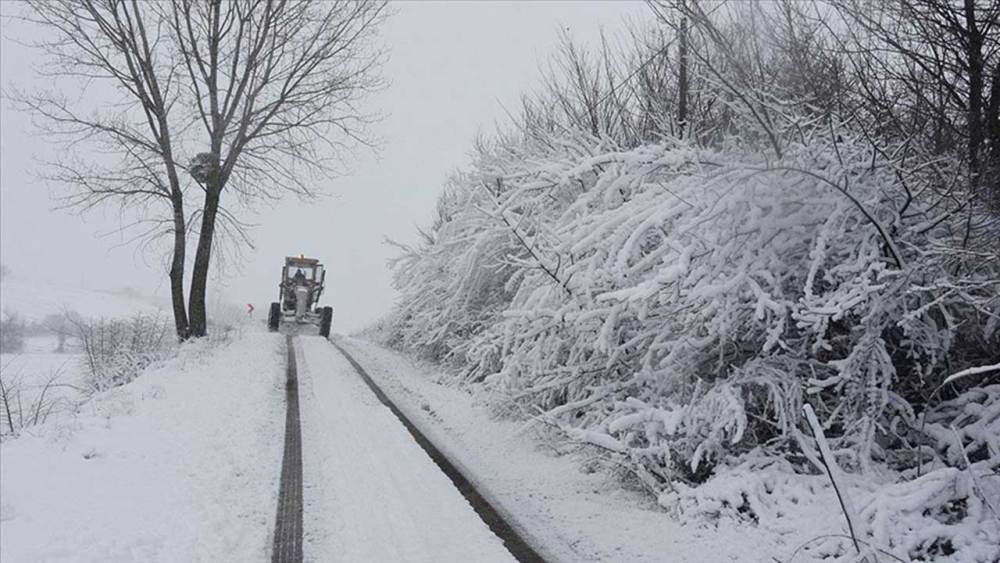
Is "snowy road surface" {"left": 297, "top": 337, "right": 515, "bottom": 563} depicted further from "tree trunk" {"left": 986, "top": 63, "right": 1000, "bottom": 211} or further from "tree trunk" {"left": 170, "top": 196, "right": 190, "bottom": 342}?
→ "tree trunk" {"left": 170, "top": 196, "right": 190, "bottom": 342}

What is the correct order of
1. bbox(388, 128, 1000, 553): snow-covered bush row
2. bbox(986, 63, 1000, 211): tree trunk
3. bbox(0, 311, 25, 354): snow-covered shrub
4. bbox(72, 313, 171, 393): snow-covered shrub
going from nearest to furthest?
bbox(388, 128, 1000, 553): snow-covered bush row, bbox(986, 63, 1000, 211): tree trunk, bbox(72, 313, 171, 393): snow-covered shrub, bbox(0, 311, 25, 354): snow-covered shrub

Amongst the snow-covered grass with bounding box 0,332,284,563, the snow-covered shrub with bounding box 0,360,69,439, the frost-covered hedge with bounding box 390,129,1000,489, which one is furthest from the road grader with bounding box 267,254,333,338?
the frost-covered hedge with bounding box 390,129,1000,489

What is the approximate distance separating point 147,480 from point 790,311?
5.80m

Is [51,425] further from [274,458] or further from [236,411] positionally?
[274,458]

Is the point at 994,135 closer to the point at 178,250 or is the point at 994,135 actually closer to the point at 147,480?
the point at 147,480

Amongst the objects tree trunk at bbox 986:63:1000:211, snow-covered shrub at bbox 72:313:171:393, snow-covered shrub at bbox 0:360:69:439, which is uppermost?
tree trunk at bbox 986:63:1000:211

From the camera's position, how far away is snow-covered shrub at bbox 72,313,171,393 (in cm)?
1164

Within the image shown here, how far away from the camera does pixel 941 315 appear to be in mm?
5105

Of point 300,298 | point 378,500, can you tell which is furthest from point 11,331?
point 378,500

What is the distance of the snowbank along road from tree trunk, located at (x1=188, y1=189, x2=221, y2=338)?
8.03 meters

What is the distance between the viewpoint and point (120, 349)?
13.2 metres

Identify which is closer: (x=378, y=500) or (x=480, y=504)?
(x=378, y=500)

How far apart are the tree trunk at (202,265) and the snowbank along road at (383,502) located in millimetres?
8035

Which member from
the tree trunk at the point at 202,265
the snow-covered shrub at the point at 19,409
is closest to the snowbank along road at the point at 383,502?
the snow-covered shrub at the point at 19,409
